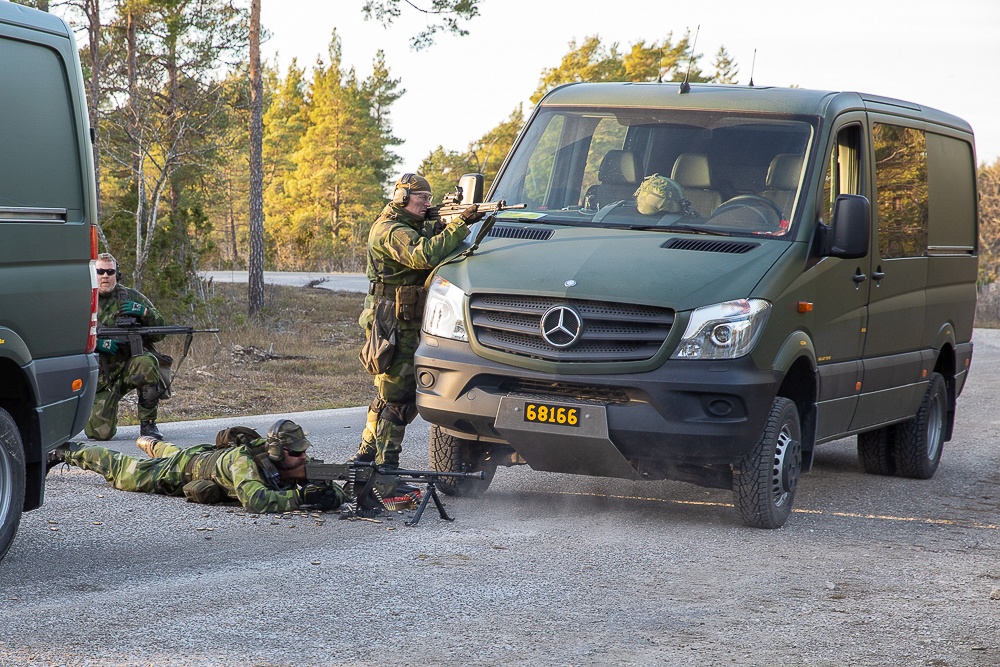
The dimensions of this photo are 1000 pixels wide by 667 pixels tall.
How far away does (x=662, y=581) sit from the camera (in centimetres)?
569

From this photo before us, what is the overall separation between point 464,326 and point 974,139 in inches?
230

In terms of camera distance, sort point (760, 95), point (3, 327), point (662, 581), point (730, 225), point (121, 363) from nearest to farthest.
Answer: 1. point (3, 327)
2. point (662, 581)
3. point (730, 225)
4. point (760, 95)
5. point (121, 363)

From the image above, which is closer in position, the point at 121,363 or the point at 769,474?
the point at 769,474

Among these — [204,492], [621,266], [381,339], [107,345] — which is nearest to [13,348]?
[204,492]

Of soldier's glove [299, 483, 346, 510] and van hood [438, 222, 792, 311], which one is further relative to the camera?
soldier's glove [299, 483, 346, 510]

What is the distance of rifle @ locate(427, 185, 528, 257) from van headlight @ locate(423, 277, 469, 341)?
0.89ft

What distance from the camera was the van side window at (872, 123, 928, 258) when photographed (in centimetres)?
818

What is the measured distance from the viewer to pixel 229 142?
80.6 ft

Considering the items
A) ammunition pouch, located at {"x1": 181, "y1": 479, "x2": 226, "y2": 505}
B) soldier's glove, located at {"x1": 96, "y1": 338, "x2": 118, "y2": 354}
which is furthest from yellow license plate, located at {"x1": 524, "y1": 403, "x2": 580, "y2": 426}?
soldier's glove, located at {"x1": 96, "y1": 338, "x2": 118, "y2": 354}

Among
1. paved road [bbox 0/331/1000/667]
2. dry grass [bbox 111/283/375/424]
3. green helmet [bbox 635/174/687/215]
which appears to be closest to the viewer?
Result: paved road [bbox 0/331/1000/667]

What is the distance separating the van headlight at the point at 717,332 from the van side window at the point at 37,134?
3075mm

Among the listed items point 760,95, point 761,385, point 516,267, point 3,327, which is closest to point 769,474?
point 761,385

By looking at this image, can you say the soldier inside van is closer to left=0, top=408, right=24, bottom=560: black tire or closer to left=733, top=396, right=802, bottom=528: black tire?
left=0, top=408, right=24, bottom=560: black tire

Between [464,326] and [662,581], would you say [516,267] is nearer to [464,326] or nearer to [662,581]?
[464,326]
